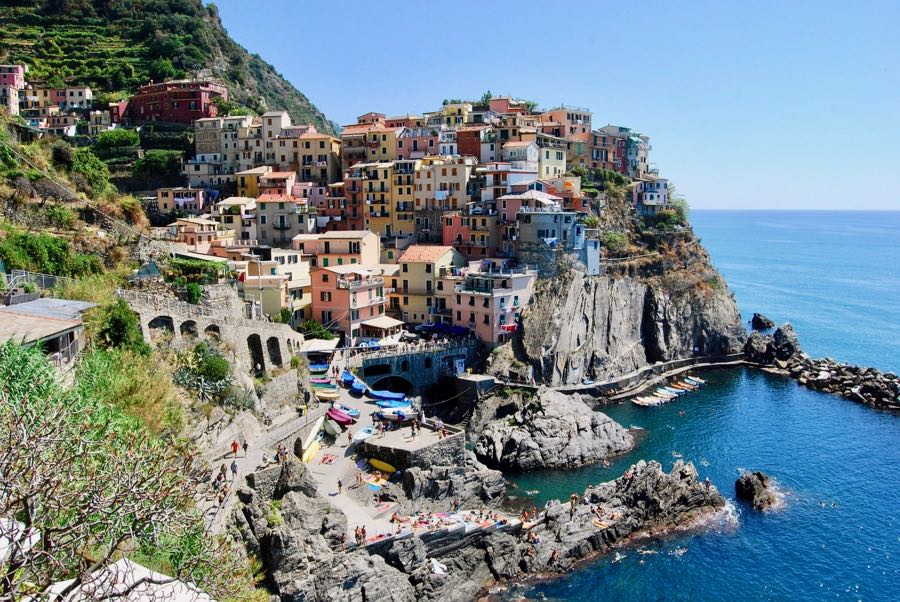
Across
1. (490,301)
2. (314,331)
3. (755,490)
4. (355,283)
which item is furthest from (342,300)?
(755,490)

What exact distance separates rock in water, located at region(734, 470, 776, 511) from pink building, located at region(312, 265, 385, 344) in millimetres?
27368

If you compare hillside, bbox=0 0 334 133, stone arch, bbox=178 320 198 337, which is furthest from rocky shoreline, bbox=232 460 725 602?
hillside, bbox=0 0 334 133

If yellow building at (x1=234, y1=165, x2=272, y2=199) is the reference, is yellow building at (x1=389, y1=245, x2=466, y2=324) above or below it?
below

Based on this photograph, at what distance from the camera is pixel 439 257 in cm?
6000

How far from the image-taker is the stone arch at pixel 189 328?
3644 centimetres

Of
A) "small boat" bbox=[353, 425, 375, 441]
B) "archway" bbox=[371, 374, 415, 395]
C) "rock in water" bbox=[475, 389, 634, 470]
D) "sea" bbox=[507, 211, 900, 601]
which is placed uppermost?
"small boat" bbox=[353, 425, 375, 441]

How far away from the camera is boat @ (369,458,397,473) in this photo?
124 feet

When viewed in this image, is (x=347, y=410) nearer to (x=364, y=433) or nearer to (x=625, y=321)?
(x=364, y=433)

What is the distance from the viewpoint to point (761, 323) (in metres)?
90.1

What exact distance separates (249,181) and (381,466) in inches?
1736

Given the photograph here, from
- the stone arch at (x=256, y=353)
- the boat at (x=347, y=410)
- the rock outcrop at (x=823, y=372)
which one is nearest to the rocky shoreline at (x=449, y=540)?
the boat at (x=347, y=410)

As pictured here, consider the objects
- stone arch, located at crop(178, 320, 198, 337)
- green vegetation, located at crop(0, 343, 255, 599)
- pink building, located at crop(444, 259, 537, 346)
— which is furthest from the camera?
pink building, located at crop(444, 259, 537, 346)

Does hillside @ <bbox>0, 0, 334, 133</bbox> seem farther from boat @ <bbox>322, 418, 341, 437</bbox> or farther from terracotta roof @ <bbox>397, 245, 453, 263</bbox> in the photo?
boat @ <bbox>322, 418, 341, 437</bbox>

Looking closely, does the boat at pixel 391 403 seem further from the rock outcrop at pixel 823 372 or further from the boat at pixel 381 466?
the rock outcrop at pixel 823 372
